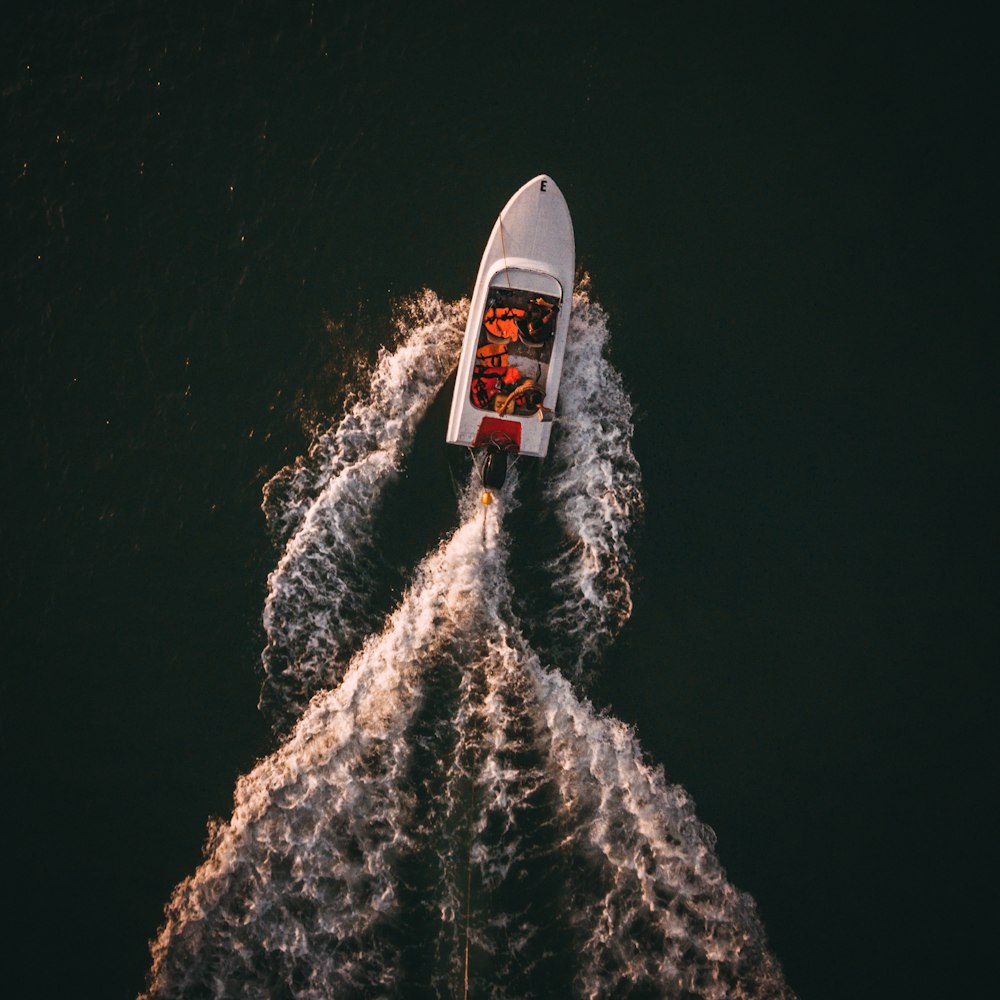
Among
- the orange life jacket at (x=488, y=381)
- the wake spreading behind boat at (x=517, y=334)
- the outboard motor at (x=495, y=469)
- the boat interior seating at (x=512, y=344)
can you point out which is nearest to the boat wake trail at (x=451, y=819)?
the outboard motor at (x=495, y=469)

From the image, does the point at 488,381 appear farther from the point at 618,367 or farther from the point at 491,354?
the point at 618,367

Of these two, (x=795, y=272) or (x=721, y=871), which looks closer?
(x=721, y=871)

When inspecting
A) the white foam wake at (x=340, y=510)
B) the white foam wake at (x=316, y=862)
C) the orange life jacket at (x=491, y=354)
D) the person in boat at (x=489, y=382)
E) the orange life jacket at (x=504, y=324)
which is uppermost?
the orange life jacket at (x=504, y=324)

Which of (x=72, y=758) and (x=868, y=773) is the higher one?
(x=868, y=773)

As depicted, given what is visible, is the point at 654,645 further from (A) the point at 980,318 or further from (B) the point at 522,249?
(A) the point at 980,318

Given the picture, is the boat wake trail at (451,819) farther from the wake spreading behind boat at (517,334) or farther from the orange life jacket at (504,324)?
the orange life jacket at (504,324)

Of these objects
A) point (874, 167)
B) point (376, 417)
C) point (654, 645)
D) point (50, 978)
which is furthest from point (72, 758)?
point (874, 167)
